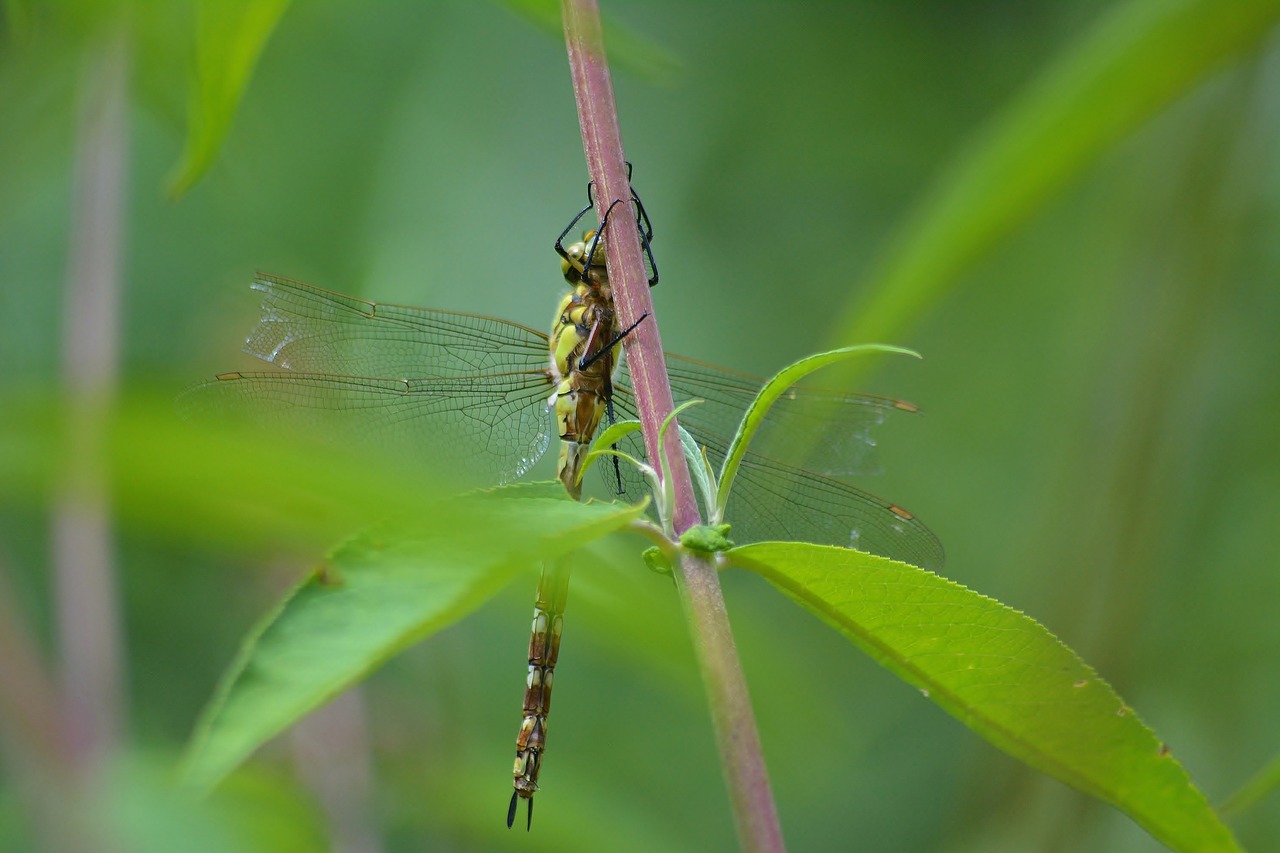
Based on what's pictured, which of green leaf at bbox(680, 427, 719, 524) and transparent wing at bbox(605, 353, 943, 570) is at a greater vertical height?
transparent wing at bbox(605, 353, 943, 570)

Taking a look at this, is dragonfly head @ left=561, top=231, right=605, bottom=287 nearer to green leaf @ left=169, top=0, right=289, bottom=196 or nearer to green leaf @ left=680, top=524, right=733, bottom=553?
green leaf @ left=169, top=0, right=289, bottom=196

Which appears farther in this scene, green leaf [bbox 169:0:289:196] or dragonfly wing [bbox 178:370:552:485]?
dragonfly wing [bbox 178:370:552:485]

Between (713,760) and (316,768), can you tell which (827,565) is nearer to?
(316,768)

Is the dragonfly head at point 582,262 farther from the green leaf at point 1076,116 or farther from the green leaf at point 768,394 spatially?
the green leaf at point 768,394

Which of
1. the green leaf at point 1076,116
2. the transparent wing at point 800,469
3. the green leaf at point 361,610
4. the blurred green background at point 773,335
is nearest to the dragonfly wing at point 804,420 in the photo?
the transparent wing at point 800,469

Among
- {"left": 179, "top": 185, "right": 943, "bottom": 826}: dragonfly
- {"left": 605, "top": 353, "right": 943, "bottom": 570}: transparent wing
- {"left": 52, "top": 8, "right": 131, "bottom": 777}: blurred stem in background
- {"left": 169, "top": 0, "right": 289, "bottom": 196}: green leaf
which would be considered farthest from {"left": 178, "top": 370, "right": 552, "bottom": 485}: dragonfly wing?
{"left": 169, "top": 0, "right": 289, "bottom": 196}: green leaf

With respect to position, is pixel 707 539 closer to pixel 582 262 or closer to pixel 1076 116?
pixel 1076 116

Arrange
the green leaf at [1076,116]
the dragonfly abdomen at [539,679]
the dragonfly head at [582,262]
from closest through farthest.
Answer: the green leaf at [1076,116] < the dragonfly abdomen at [539,679] < the dragonfly head at [582,262]

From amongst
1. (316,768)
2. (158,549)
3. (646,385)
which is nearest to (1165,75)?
(646,385)
